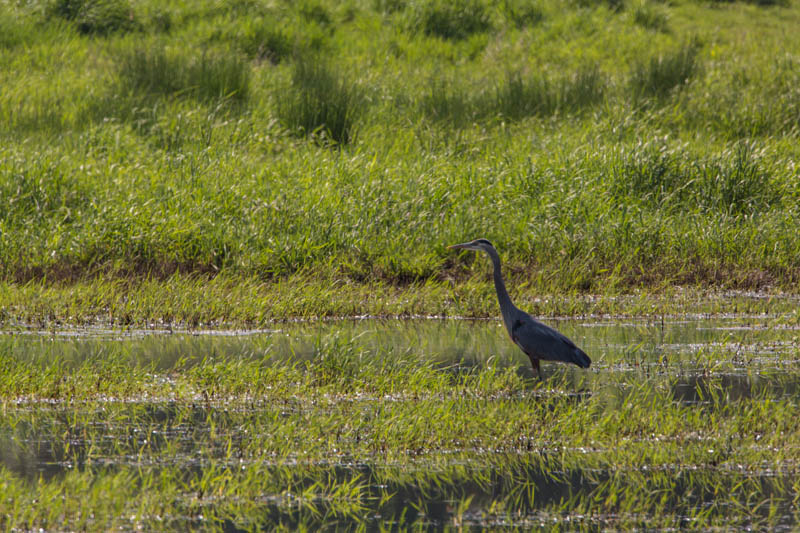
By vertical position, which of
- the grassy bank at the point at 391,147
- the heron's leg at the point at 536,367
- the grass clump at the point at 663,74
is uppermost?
the grass clump at the point at 663,74

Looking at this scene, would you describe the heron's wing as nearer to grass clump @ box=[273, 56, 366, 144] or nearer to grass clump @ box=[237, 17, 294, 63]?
grass clump @ box=[273, 56, 366, 144]

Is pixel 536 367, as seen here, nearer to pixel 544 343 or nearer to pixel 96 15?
pixel 544 343

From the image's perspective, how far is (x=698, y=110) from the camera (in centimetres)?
1568

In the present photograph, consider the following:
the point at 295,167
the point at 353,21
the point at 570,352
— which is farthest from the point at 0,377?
the point at 353,21

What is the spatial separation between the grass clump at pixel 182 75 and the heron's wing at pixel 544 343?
8728 mm

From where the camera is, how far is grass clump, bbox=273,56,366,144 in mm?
14930

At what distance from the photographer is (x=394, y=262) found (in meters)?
11.3

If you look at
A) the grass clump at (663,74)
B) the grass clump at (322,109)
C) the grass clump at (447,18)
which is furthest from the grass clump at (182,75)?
the grass clump at (663,74)

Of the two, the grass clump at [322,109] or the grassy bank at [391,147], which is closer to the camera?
the grassy bank at [391,147]

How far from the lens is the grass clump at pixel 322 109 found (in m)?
14.9

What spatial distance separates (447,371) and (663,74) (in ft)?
33.0

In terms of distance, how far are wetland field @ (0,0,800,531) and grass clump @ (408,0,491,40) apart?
57 mm

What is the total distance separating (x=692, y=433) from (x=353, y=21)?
1562cm

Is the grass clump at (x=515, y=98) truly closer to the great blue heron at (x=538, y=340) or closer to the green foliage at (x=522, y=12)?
the green foliage at (x=522, y=12)
